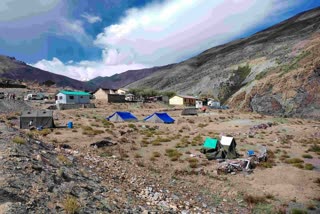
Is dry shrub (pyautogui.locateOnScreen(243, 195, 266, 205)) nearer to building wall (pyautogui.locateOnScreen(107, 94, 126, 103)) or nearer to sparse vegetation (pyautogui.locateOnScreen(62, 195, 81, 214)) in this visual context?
sparse vegetation (pyautogui.locateOnScreen(62, 195, 81, 214))

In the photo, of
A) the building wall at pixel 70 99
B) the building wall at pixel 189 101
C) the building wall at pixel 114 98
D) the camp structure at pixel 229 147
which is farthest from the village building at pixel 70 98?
the camp structure at pixel 229 147

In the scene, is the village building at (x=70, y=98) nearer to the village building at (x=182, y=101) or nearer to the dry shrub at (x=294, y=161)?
the village building at (x=182, y=101)

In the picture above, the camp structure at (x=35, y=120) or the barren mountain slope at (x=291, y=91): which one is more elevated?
the barren mountain slope at (x=291, y=91)

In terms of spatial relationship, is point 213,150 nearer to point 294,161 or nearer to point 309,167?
point 294,161

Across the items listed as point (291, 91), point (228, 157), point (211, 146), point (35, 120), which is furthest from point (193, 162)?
point (291, 91)

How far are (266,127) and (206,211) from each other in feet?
111

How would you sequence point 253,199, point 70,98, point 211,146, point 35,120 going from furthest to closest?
1. point 70,98
2. point 35,120
3. point 211,146
4. point 253,199

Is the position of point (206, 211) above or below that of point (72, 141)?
below

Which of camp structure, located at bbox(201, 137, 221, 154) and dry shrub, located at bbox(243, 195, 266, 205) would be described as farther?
camp structure, located at bbox(201, 137, 221, 154)

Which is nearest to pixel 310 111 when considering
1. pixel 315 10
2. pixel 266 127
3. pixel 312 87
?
pixel 312 87

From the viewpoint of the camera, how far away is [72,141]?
23719 mm

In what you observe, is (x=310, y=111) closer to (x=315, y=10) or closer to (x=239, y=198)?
(x=239, y=198)

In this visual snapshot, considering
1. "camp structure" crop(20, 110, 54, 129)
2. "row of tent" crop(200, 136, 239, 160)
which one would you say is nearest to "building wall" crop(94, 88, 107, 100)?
"camp structure" crop(20, 110, 54, 129)

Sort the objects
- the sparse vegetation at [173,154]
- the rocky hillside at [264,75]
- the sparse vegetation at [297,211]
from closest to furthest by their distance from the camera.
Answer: the sparse vegetation at [297,211]
the sparse vegetation at [173,154]
the rocky hillside at [264,75]
